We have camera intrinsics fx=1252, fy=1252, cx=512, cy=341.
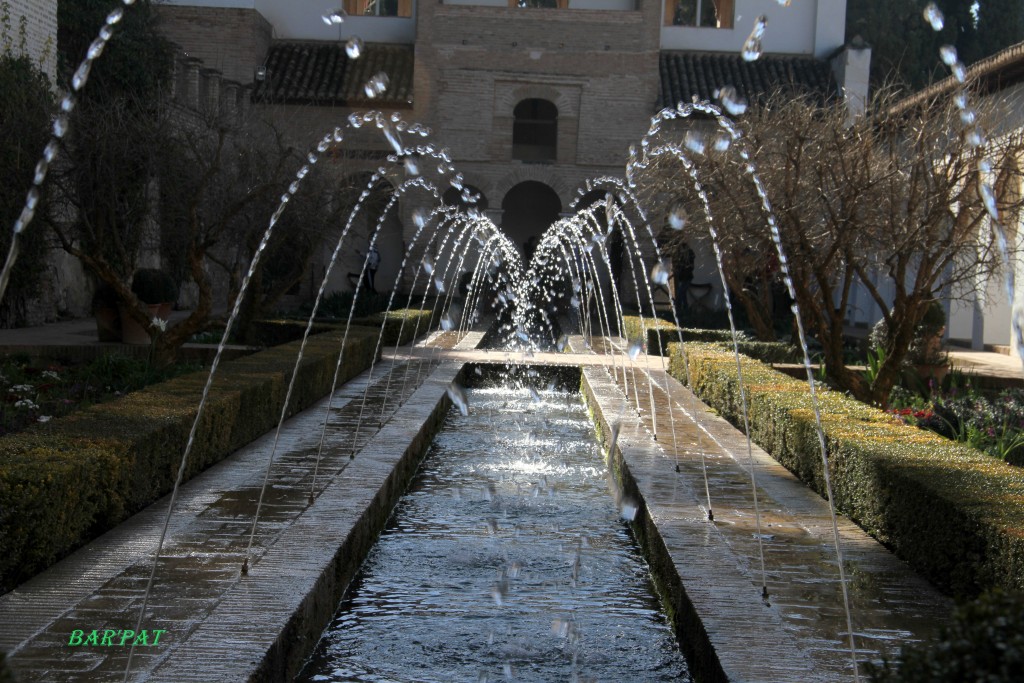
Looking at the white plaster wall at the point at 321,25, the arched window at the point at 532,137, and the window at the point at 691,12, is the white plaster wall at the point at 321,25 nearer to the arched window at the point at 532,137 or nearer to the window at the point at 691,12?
the arched window at the point at 532,137

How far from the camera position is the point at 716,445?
793 centimetres

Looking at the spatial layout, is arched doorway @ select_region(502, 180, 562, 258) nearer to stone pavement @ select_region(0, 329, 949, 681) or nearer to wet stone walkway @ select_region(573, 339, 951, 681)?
wet stone walkway @ select_region(573, 339, 951, 681)

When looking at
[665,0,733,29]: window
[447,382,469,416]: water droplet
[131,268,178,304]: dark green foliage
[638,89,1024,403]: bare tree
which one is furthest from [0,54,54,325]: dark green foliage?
[665,0,733,29]: window

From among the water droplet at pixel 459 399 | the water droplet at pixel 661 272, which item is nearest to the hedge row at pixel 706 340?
the water droplet at pixel 661 272

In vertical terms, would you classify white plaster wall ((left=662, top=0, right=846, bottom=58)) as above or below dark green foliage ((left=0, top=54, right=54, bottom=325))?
above

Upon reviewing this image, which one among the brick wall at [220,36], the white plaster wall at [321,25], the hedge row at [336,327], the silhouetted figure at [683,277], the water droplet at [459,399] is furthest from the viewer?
the white plaster wall at [321,25]

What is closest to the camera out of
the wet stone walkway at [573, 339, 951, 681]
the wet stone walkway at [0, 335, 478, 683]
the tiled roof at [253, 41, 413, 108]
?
the wet stone walkway at [0, 335, 478, 683]

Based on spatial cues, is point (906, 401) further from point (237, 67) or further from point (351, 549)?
point (237, 67)

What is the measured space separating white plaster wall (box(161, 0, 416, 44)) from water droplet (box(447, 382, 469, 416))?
677 inches

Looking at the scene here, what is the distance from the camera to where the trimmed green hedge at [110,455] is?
4316 mm

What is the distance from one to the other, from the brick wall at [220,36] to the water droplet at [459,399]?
1539 centimetres

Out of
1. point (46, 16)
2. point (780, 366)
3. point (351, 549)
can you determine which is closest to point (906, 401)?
point (780, 366)

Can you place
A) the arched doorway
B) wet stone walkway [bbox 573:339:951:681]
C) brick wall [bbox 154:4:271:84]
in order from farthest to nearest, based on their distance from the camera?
the arched doorway, brick wall [bbox 154:4:271:84], wet stone walkway [bbox 573:339:951:681]

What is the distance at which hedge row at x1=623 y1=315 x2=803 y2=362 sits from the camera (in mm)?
13555
